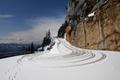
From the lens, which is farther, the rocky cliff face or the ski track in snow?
the rocky cliff face

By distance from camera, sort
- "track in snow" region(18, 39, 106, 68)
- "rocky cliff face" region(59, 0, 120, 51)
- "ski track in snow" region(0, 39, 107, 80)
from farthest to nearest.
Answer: "rocky cliff face" region(59, 0, 120, 51), "track in snow" region(18, 39, 106, 68), "ski track in snow" region(0, 39, 107, 80)

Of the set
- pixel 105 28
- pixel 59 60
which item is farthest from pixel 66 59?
pixel 105 28

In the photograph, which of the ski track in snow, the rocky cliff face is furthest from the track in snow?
the rocky cliff face

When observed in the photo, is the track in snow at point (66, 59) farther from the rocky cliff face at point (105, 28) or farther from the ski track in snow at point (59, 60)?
the rocky cliff face at point (105, 28)

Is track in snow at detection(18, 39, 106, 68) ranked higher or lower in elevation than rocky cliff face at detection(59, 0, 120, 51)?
lower

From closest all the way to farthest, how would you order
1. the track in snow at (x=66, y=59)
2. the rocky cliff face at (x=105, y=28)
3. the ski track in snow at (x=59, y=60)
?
1. the ski track in snow at (x=59, y=60)
2. the track in snow at (x=66, y=59)
3. the rocky cliff face at (x=105, y=28)

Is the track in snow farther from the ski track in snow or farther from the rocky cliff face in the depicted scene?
the rocky cliff face

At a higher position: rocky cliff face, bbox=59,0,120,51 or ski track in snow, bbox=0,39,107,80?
rocky cliff face, bbox=59,0,120,51

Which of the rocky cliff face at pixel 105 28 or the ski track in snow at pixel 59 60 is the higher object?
the rocky cliff face at pixel 105 28

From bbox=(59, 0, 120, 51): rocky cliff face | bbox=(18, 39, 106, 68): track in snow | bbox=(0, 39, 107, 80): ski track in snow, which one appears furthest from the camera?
bbox=(59, 0, 120, 51): rocky cliff face

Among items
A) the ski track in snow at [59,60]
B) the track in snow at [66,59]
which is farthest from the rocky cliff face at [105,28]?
the ski track in snow at [59,60]

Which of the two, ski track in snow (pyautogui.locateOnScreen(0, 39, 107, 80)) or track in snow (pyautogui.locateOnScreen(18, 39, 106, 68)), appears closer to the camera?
ski track in snow (pyautogui.locateOnScreen(0, 39, 107, 80))

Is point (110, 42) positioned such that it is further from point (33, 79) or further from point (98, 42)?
point (33, 79)

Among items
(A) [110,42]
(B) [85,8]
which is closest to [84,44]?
(A) [110,42]
